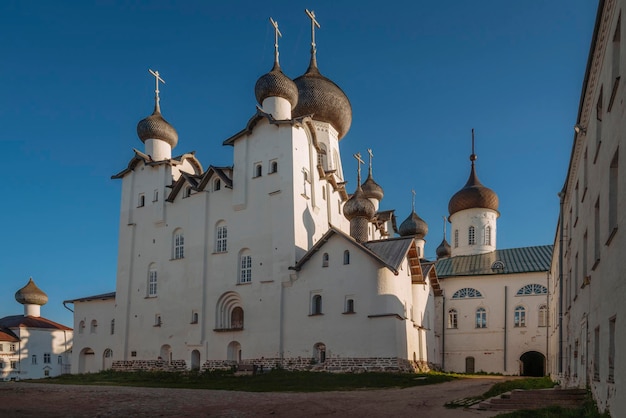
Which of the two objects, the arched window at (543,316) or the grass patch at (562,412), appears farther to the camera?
the arched window at (543,316)

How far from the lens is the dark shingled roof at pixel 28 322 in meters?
49.6

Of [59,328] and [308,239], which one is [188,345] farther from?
[59,328]

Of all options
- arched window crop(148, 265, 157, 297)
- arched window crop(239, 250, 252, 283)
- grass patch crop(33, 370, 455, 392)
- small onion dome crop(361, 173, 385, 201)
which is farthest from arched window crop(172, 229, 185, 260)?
small onion dome crop(361, 173, 385, 201)

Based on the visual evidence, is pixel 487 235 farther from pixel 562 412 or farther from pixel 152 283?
pixel 562 412

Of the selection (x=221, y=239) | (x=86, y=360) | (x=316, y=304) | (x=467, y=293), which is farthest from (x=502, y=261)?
(x=86, y=360)

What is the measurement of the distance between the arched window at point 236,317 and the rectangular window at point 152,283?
575cm

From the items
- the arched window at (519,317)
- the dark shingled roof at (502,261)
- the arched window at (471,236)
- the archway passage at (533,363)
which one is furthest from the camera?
the arched window at (471,236)

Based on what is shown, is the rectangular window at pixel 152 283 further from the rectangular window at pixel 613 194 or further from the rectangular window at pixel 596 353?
the rectangular window at pixel 613 194

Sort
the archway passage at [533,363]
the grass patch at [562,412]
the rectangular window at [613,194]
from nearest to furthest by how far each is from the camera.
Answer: the rectangular window at [613,194]
the grass patch at [562,412]
the archway passage at [533,363]

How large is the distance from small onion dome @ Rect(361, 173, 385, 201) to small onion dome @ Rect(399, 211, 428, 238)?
18.1 ft

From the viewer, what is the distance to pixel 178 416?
40.5 feet

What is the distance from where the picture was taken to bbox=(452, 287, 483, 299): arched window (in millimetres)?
38031

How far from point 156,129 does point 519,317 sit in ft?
83.8

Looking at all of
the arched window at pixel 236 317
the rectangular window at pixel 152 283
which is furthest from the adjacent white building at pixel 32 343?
the arched window at pixel 236 317
